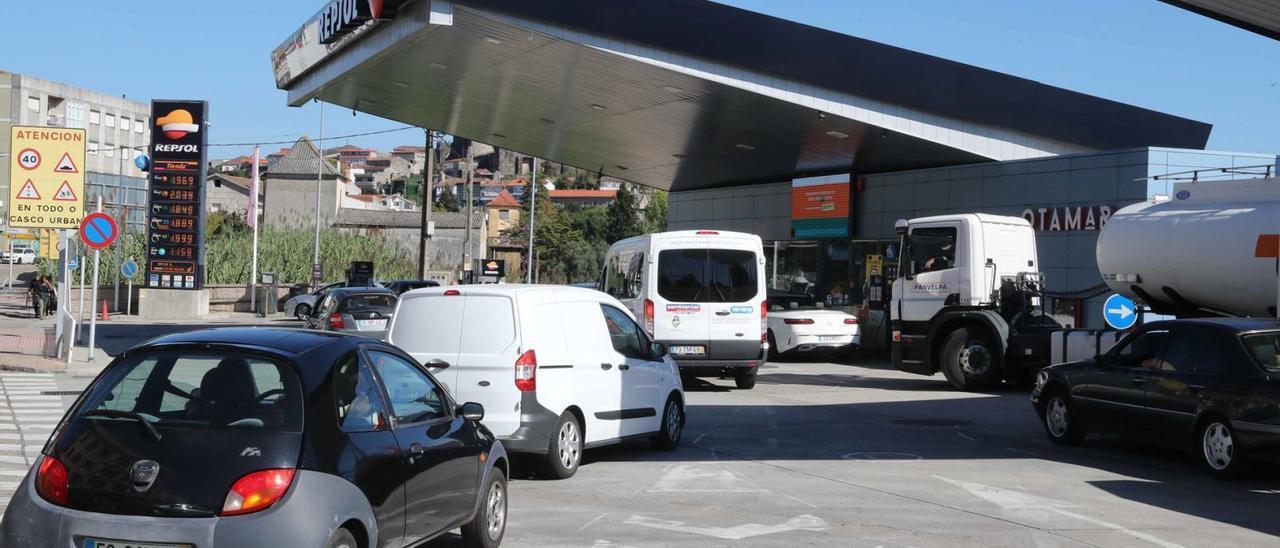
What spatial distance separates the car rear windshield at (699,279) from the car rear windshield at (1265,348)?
335 inches

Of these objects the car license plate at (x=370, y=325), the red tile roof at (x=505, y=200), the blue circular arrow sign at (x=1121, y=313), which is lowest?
the car license plate at (x=370, y=325)

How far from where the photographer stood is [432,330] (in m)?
10.6

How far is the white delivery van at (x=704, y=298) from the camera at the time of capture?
18828mm

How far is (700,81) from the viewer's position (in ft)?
77.3

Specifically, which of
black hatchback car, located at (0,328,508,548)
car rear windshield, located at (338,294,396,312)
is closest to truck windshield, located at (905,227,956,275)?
car rear windshield, located at (338,294,396,312)

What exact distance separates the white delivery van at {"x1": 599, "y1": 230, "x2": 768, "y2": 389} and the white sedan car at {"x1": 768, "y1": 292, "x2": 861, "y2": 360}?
624 centimetres

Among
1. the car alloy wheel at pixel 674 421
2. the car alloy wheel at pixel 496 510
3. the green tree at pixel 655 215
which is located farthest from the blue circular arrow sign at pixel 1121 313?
the green tree at pixel 655 215

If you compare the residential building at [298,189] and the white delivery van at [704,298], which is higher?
the residential building at [298,189]

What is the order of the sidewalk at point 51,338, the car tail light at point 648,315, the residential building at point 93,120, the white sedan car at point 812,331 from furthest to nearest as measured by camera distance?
1. the residential building at point 93,120
2. the white sedan car at point 812,331
3. the sidewalk at point 51,338
4. the car tail light at point 648,315

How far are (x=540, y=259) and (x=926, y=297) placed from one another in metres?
73.3

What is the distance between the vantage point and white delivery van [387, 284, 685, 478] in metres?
10.2

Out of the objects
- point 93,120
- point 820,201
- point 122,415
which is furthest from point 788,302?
point 93,120

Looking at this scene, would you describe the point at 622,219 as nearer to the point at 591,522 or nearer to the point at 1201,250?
the point at 1201,250

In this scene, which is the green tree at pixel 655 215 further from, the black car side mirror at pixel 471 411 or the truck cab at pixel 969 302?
the black car side mirror at pixel 471 411
